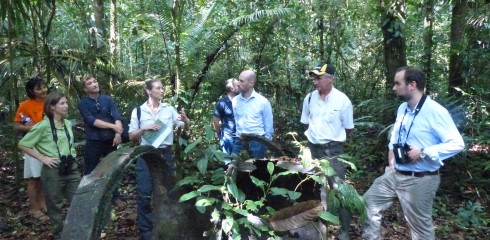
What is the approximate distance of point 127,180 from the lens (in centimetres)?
670

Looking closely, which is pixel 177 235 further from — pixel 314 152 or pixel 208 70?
pixel 208 70

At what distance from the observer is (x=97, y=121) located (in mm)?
4852

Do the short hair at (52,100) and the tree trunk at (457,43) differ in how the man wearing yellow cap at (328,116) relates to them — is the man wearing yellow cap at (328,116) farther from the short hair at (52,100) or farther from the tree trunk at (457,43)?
the tree trunk at (457,43)

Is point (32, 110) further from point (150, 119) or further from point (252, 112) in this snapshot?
point (252, 112)

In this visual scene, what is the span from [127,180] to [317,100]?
133 inches

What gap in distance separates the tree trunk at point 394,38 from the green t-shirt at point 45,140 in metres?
4.56

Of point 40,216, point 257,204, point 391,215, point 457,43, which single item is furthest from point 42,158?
point 457,43

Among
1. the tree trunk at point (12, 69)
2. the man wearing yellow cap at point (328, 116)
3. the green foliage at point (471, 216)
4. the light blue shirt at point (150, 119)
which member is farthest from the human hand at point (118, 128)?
the green foliage at point (471, 216)

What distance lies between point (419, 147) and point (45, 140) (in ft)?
11.0

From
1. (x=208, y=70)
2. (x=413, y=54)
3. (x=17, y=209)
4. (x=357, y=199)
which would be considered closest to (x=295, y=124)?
(x=208, y=70)

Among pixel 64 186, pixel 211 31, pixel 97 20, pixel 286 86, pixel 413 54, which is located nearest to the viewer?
pixel 64 186

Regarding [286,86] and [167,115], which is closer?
[167,115]

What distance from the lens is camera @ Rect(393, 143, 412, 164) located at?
3.44m

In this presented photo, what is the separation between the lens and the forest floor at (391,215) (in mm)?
4883
